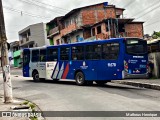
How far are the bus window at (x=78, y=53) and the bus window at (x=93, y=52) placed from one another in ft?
1.54

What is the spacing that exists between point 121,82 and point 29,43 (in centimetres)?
5248

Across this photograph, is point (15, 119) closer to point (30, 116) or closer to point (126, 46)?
point (30, 116)

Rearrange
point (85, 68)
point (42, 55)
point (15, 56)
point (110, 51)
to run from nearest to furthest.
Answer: point (110, 51)
point (85, 68)
point (42, 55)
point (15, 56)

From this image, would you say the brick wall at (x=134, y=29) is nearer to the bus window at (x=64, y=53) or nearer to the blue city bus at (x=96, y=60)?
the blue city bus at (x=96, y=60)

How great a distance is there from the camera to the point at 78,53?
18969mm

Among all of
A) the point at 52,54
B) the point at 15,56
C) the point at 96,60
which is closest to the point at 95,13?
the point at 52,54

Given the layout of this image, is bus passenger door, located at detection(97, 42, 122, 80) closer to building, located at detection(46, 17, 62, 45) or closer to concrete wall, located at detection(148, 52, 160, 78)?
concrete wall, located at detection(148, 52, 160, 78)

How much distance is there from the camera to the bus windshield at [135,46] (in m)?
16.4

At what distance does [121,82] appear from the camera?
20797mm

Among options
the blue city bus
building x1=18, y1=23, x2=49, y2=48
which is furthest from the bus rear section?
building x1=18, y1=23, x2=49, y2=48

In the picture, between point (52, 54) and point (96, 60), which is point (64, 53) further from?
point (96, 60)

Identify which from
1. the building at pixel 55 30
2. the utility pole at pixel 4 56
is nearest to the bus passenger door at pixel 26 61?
the utility pole at pixel 4 56

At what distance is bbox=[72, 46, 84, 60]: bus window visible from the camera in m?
18.7

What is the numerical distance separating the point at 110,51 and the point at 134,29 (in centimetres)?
2732
